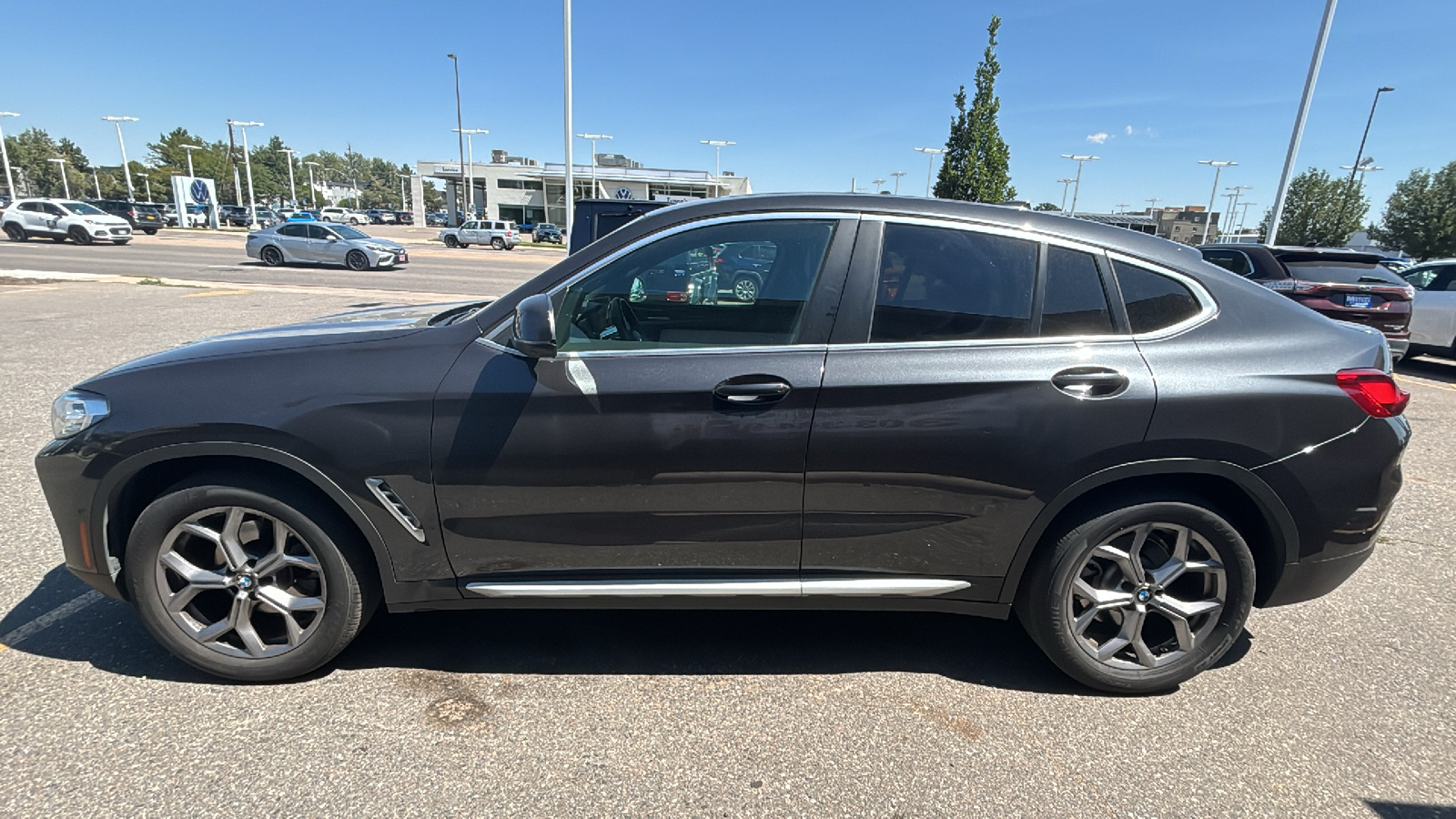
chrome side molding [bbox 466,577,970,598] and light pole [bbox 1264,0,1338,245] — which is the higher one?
light pole [bbox 1264,0,1338,245]

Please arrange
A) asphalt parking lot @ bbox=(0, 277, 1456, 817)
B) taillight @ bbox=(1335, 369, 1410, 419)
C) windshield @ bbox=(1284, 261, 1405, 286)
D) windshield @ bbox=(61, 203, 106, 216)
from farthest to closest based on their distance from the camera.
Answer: windshield @ bbox=(61, 203, 106, 216) < windshield @ bbox=(1284, 261, 1405, 286) < taillight @ bbox=(1335, 369, 1410, 419) < asphalt parking lot @ bbox=(0, 277, 1456, 817)

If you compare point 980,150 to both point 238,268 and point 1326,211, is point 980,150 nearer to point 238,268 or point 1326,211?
point 238,268

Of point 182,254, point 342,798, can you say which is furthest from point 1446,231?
point 182,254

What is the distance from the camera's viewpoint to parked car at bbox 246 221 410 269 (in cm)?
2200

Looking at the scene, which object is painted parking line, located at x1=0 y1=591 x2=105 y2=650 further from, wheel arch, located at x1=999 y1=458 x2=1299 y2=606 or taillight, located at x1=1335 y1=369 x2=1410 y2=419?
taillight, located at x1=1335 y1=369 x2=1410 y2=419

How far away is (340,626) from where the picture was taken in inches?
99.5

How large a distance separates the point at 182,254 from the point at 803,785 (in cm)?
3063

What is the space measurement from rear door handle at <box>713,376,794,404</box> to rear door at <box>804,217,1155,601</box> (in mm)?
145

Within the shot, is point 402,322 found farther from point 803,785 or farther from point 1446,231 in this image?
point 1446,231

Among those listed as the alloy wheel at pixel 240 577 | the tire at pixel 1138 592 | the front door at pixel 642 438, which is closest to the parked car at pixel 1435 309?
the tire at pixel 1138 592

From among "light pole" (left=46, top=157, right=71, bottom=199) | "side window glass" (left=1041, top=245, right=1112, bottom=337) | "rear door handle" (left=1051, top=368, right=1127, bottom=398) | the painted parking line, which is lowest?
the painted parking line

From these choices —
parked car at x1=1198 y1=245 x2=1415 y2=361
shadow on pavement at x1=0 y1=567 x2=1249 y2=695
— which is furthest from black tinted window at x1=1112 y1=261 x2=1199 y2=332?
parked car at x1=1198 y1=245 x2=1415 y2=361

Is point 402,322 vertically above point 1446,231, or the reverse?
point 1446,231

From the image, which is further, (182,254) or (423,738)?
(182,254)
